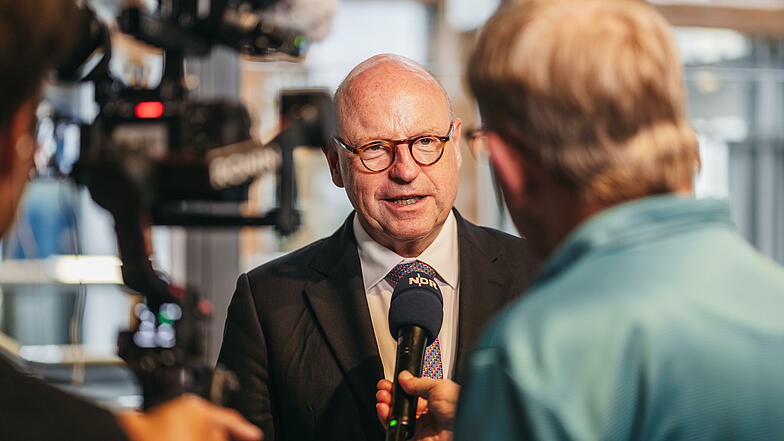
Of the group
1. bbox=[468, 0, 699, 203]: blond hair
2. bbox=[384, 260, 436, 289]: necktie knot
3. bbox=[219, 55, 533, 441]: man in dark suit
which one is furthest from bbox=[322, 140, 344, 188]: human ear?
bbox=[468, 0, 699, 203]: blond hair

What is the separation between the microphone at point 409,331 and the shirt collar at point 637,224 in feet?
1.70

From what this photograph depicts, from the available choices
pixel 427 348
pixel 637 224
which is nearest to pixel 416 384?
pixel 427 348

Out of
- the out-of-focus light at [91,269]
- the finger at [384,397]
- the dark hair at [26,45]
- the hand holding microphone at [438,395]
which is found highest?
the dark hair at [26,45]

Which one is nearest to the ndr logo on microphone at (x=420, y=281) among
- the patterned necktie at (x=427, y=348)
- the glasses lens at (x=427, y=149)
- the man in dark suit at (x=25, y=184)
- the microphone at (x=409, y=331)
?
the microphone at (x=409, y=331)

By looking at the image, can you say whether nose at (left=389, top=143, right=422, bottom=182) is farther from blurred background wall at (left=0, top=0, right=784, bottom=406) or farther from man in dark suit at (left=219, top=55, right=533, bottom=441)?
blurred background wall at (left=0, top=0, right=784, bottom=406)

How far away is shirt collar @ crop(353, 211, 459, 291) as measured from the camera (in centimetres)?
181

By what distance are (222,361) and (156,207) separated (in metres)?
0.89

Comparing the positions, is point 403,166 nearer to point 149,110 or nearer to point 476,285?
point 476,285

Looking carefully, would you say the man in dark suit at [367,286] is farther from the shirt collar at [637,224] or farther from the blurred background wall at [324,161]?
the blurred background wall at [324,161]

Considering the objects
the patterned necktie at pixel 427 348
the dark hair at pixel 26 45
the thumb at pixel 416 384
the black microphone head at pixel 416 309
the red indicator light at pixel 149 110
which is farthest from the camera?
the patterned necktie at pixel 427 348

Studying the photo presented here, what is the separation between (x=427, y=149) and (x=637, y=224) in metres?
0.94

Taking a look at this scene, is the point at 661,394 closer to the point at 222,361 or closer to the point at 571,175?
the point at 571,175

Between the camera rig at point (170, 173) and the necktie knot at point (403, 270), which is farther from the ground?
the camera rig at point (170, 173)

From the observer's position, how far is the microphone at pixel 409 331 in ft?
4.28
